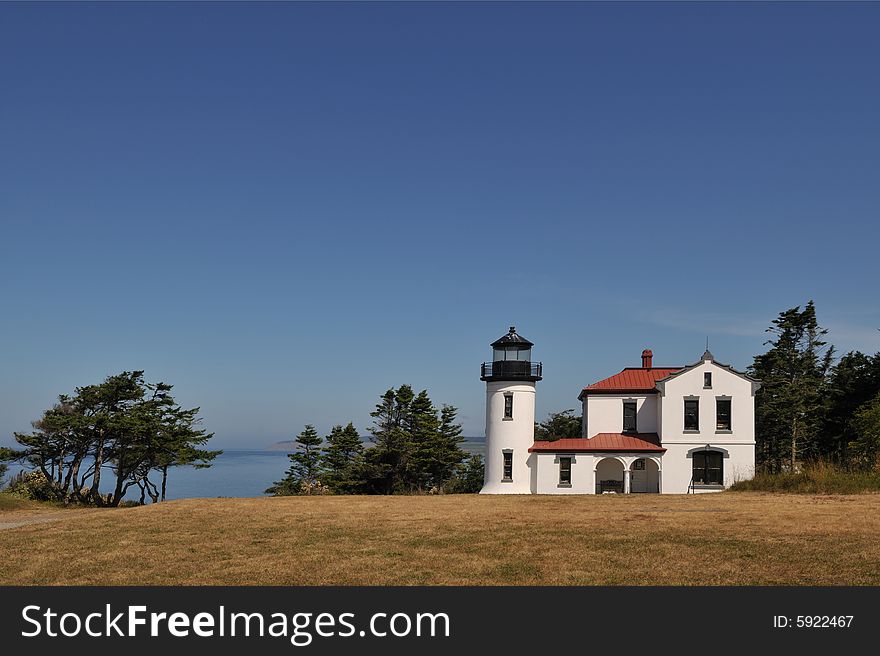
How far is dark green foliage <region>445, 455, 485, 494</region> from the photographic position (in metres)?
46.8

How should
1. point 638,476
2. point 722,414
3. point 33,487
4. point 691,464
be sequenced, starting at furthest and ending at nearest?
point 638,476, point 722,414, point 691,464, point 33,487

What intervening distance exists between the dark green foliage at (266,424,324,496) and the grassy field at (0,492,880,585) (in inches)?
904

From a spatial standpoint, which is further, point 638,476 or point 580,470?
point 638,476

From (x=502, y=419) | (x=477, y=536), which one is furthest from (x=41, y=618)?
(x=502, y=419)

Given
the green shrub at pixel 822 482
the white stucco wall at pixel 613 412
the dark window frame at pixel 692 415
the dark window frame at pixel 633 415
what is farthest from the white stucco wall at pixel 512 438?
the green shrub at pixel 822 482

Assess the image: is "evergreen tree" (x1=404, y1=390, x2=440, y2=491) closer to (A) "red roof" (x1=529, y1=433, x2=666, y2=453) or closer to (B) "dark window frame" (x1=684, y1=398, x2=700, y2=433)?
(A) "red roof" (x1=529, y1=433, x2=666, y2=453)

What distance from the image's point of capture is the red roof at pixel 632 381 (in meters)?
37.0

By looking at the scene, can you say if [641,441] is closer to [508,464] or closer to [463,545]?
[508,464]

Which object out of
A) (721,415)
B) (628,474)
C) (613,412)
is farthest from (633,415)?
(721,415)

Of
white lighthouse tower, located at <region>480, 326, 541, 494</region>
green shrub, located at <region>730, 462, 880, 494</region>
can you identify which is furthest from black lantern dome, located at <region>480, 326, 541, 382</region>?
green shrub, located at <region>730, 462, 880, 494</region>

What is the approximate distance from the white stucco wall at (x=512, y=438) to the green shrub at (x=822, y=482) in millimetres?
9283

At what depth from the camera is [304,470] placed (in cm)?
4916

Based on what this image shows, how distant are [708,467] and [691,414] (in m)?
2.43

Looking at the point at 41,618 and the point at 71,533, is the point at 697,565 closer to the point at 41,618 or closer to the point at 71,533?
the point at 41,618
